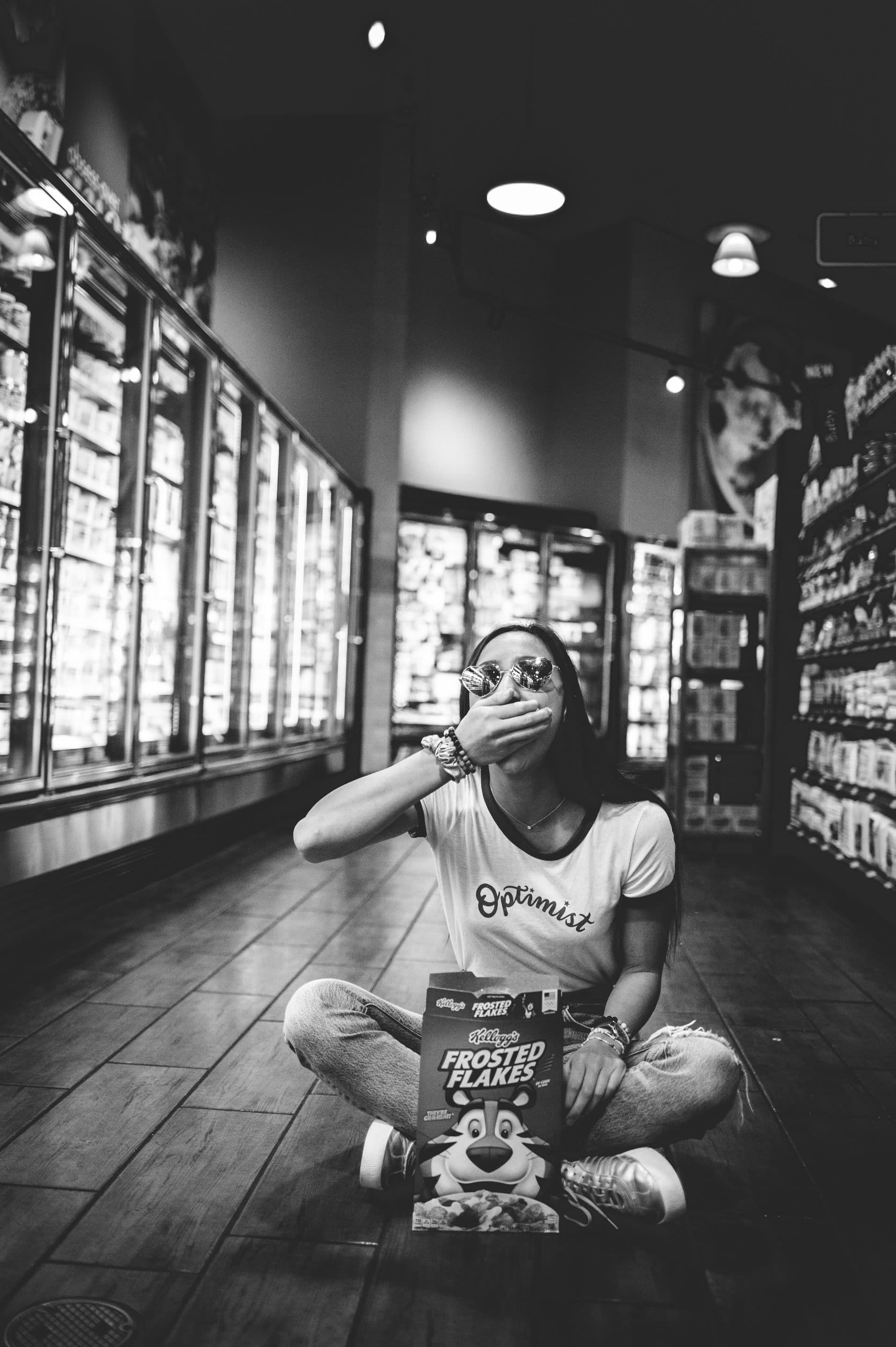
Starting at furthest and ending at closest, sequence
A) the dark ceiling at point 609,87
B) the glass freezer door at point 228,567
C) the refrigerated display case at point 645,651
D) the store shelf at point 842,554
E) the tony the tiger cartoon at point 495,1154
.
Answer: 1. the refrigerated display case at point 645,651
2. the dark ceiling at point 609,87
3. the glass freezer door at point 228,567
4. the store shelf at point 842,554
5. the tony the tiger cartoon at point 495,1154

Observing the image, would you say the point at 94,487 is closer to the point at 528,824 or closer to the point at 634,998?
the point at 528,824

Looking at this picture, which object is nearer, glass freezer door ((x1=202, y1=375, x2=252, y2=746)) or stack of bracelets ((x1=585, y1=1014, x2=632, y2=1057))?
stack of bracelets ((x1=585, y1=1014, x2=632, y2=1057))

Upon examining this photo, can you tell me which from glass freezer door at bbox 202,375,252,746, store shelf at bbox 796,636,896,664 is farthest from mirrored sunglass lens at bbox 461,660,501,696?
glass freezer door at bbox 202,375,252,746

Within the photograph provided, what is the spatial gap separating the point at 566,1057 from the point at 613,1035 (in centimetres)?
9

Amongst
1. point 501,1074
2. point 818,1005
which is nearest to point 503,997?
point 501,1074

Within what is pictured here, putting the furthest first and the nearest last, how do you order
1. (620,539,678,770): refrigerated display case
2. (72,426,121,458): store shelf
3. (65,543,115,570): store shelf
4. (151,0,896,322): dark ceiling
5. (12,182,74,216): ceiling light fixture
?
(620,539,678,770): refrigerated display case
(151,0,896,322): dark ceiling
(72,426,121,458): store shelf
(65,543,115,570): store shelf
(12,182,74,216): ceiling light fixture

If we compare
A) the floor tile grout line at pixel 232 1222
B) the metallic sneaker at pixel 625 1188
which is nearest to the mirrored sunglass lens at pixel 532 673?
the metallic sneaker at pixel 625 1188

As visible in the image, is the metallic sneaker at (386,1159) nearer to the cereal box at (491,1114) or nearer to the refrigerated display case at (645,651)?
the cereal box at (491,1114)

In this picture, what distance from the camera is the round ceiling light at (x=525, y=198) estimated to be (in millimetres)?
7391

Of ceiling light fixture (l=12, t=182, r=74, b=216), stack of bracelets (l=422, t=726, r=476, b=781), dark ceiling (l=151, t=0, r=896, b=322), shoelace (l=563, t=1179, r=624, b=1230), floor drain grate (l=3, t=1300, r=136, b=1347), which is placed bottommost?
floor drain grate (l=3, t=1300, r=136, b=1347)

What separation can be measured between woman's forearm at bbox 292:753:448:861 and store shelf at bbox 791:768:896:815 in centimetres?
356

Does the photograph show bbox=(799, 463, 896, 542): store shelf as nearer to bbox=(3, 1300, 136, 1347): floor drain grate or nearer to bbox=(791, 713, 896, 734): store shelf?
bbox=(791, 713, 896, 734): store shelf

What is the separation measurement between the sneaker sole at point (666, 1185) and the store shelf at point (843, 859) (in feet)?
10.4

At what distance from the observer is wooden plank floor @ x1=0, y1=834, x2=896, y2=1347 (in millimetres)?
1651
